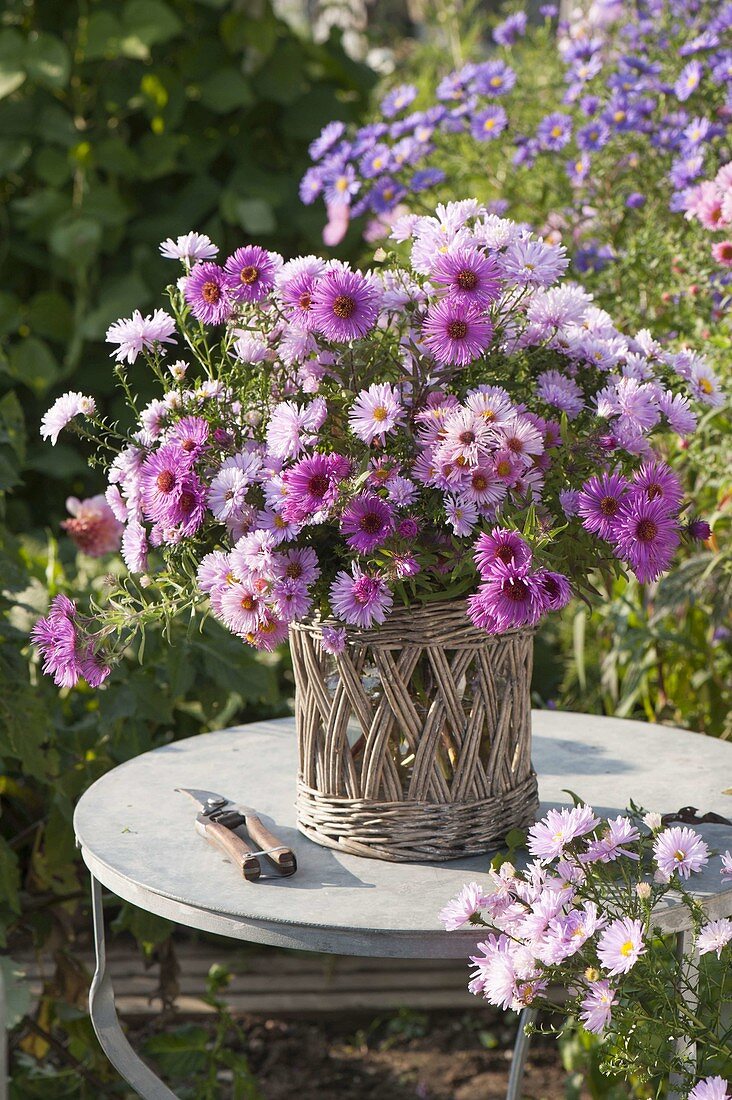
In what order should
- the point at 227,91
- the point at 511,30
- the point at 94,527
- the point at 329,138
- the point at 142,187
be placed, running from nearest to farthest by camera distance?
the point at 94,527 < the point at 329,138 < the point at 511,30 < the point at 227,91 < the point at 142,187

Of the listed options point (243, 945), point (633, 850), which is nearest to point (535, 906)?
point (633, 850)

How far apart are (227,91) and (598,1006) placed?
8.91 feet

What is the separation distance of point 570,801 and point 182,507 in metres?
0.56

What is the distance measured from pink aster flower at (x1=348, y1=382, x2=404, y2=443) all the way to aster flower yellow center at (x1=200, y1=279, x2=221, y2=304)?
181mm

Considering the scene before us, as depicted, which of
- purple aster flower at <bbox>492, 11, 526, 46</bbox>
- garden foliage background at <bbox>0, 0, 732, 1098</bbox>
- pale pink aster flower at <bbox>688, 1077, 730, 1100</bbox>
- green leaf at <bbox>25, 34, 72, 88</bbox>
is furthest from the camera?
green leaf at <bbox>25, 34, 72, 88</bbox>

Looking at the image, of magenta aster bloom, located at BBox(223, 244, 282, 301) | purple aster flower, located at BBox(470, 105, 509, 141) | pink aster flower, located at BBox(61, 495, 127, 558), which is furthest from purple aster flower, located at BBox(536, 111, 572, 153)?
magenta aster bloom, located at BBox(223, 244, 282, 301)

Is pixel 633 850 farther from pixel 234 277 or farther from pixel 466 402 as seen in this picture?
pixel 234 277

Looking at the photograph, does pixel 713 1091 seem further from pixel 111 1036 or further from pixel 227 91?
pixel 227 91

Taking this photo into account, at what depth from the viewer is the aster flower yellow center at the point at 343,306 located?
42.3 inches

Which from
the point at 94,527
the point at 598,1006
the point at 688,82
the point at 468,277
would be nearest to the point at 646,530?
the point at 468,277

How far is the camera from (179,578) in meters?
1.18

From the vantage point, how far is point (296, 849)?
127 cm

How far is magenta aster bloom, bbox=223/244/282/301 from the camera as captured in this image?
115 centimetres

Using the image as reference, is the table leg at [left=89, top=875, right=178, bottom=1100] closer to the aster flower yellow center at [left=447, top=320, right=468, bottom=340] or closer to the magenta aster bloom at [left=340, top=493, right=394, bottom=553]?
the magenta aster bloom at [left=340, top=493, right=394, bottom=553]
